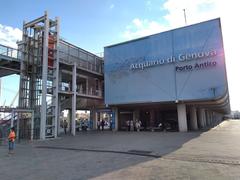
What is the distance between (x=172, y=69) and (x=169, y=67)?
44cm

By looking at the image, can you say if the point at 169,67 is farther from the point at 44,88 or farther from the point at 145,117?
the point at 145,117

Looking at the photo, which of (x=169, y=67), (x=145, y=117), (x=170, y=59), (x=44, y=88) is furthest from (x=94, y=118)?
(x=170, y=59)

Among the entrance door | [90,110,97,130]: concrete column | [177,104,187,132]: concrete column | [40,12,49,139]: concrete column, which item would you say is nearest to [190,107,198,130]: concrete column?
[177,104,187,132]: concrete column

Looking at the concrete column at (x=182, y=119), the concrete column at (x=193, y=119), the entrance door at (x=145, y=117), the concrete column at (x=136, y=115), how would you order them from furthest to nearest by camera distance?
the entrance door at (x=145, y=117) → the concrete column at (x=136, y=115) → the concrete column at (x=193, y=119) → the concrete column at (x=182, y=119)

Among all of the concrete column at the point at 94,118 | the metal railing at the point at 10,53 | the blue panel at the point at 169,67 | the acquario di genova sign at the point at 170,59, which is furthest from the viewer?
the concrete column at the point at 94,118

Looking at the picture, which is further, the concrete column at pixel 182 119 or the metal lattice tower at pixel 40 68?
the concrete column at pixel 182 119

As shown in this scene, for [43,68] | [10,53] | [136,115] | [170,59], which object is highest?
[10,53]

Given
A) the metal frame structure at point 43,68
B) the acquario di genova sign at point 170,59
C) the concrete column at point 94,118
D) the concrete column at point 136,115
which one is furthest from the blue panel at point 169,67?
the concrete column at point 94,118

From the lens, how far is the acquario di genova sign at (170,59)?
2327 centimetres

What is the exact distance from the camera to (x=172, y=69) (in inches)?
988

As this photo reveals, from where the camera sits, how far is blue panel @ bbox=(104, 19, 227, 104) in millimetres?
22891

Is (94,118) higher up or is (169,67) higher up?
(169,67)

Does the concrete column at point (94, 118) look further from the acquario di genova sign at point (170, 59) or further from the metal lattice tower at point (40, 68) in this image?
the metal lattice tower at point (40, 68)

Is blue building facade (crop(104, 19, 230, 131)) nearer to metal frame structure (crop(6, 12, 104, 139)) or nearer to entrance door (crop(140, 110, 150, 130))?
metal frame structure (crop(6, 12, 104, 139))
